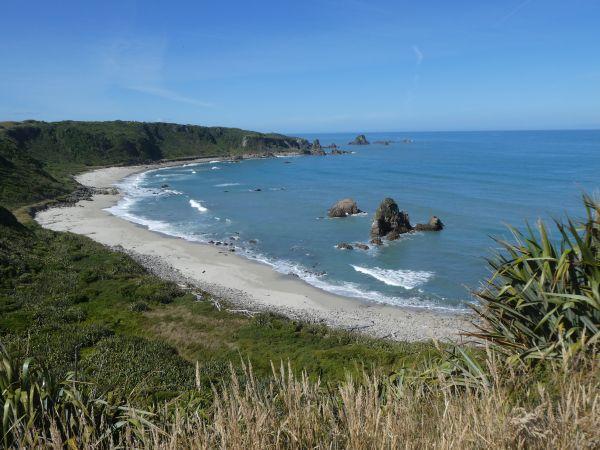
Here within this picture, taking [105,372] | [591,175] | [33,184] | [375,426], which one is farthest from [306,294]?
[591,175]

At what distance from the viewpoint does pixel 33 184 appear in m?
65.9

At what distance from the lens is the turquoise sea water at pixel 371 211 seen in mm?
34688

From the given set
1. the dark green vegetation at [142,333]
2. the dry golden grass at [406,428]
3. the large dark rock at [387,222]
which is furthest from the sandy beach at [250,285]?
the dry golden grass at [406,428]

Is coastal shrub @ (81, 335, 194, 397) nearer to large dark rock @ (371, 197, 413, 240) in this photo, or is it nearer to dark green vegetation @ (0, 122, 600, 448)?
dark green vegetation @ (0, 122, 600, 448)

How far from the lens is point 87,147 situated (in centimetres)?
11988

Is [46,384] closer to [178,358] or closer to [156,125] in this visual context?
[178,358]

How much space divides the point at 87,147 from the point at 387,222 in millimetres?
102208

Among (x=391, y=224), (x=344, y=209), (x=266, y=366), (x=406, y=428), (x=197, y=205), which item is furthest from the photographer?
(x=197, y=205)

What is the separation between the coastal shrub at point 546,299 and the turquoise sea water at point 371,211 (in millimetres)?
879

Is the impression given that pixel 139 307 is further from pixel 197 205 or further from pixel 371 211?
pixel 197 205

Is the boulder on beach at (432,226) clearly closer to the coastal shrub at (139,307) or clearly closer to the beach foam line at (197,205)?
the beach foam line at (197,205)

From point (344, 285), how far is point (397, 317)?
7157 millimetres

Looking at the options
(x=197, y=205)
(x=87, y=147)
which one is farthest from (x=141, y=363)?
(x=87, y=147)

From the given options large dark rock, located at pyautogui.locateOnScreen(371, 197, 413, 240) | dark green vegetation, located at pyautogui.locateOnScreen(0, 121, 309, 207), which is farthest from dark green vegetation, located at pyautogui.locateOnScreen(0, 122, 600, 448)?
dark green vegetation, located at pyautogui.locateOnScreen(0, 121, 309, 207)
